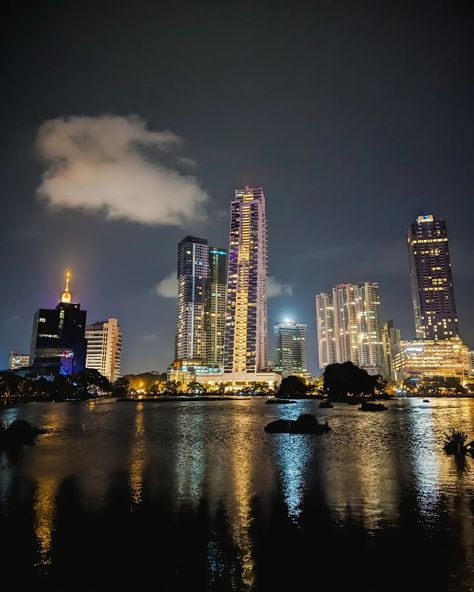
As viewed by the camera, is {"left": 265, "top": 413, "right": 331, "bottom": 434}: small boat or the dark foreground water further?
{"left": 265, "top": 413, "right": 331, "bottom": 434}: small boat

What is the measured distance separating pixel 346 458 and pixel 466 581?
23.0m

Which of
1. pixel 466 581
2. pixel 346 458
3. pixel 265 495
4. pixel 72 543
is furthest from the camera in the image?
pixel 346 458

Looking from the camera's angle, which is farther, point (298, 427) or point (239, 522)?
point (298, 427)

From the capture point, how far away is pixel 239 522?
1739cm

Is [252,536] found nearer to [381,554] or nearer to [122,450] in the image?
[381,554]

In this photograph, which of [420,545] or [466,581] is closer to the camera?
[466,581]

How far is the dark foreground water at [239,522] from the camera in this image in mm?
12633

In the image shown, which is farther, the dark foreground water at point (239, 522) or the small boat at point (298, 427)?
the small boat at point (298, 427)

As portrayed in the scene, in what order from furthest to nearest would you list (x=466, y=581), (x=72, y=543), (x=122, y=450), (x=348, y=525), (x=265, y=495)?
1. (x=122, y=450)
2. (x=265, y=495)
3. (x=348, y=525)
4. (x=72, y=543)
5. (x=466, y=581)

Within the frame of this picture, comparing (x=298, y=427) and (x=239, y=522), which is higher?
(x=298, y=427)

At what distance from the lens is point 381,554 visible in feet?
45.9

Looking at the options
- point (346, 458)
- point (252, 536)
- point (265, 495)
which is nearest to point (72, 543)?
point (252, 536)

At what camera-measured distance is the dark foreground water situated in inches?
497

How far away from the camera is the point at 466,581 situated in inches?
469
